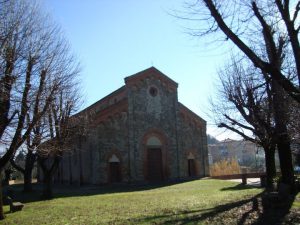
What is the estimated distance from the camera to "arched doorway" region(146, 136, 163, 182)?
120 ft

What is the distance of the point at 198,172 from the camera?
3953 cm

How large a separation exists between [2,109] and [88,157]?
72.5ft

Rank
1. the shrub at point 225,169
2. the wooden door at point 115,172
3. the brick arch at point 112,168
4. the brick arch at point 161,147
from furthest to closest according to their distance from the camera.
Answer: the shrub at point 225,169
the brick arch at point 161,147
the wooden door at point 115,172
the brick arch at point 112,168

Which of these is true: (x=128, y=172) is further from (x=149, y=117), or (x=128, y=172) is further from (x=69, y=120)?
(x=69, y=120)

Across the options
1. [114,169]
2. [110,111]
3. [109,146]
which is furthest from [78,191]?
[110,111]

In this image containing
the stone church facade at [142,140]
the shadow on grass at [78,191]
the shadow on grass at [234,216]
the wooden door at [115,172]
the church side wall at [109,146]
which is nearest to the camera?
the shadow on grass at [234,216]

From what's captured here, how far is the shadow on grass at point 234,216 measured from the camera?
11.7m

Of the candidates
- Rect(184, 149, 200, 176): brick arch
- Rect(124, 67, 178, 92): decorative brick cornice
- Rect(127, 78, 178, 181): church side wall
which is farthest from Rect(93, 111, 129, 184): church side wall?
Rect(184, 149, 200, 176): brick arch

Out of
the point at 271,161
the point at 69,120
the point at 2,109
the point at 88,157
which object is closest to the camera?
the point at 2,109

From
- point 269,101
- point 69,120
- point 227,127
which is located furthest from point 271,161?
point 69,120

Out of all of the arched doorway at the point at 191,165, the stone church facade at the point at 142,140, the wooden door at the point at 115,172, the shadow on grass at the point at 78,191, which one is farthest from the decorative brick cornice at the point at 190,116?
the shadow on grass at the point at 78,191

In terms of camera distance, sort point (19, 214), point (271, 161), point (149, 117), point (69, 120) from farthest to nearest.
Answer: point (149, 117) → point (69, 120) → point (271, 161) → point (19, 214)

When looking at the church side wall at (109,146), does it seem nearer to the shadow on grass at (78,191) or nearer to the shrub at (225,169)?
the shadow on grass at (78,191)

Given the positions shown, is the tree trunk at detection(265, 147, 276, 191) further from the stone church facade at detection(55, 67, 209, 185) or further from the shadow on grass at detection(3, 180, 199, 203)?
the stone church facade at detection(55, 67, 209, 185)
